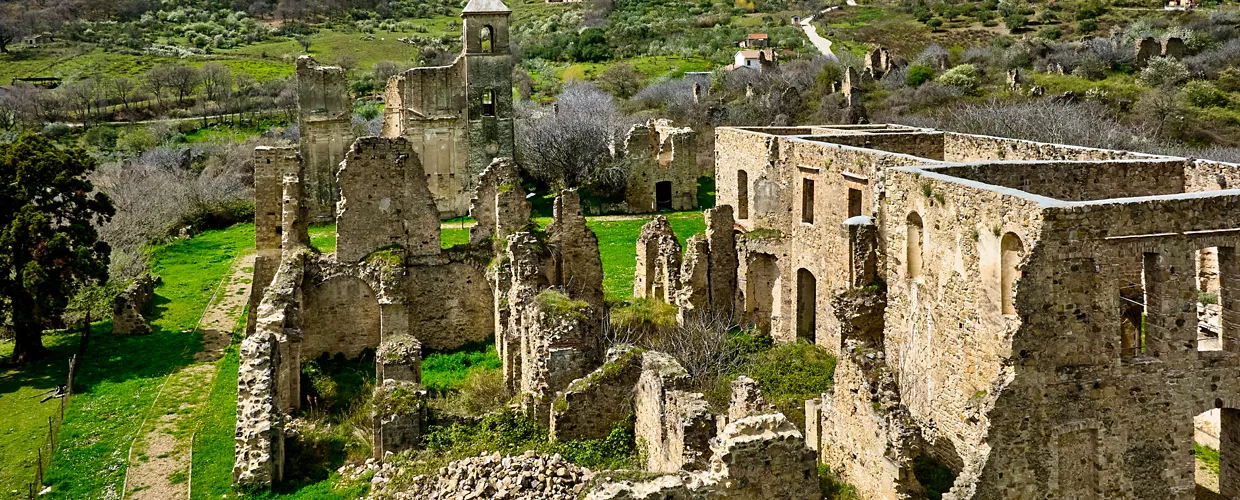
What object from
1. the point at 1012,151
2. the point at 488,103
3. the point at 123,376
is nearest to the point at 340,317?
the point at 123,376

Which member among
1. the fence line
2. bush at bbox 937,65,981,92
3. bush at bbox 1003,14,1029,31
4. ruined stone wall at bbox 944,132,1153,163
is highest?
bush at bbox 1003,14,1029,31

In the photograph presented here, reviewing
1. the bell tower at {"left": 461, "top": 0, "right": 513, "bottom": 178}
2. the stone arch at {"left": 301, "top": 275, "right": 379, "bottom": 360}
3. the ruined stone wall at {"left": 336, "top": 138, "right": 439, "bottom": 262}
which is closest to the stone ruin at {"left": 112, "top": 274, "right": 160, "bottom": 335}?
the stone arch at {"left": 301, "top": 275, "right": 379, "bottom": 360}

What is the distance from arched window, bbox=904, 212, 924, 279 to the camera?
14.1 meters

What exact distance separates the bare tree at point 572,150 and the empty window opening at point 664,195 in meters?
1.66

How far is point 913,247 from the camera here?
47.1 feet

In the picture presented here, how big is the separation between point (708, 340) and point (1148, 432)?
900cm

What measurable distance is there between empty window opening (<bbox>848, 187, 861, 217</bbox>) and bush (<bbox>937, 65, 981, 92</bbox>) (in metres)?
32.8

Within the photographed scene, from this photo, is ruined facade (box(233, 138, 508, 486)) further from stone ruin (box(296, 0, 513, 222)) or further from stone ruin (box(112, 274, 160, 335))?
stone ruin (box(296, 0, 513, 222))

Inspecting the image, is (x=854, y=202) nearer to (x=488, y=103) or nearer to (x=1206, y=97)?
(x=488, y=103)

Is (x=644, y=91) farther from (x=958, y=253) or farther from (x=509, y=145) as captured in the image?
(x=958, y=253)

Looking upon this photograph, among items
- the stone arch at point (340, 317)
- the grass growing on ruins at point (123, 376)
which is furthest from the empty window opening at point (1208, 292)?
the grass growing on ruins at point (123, 376)

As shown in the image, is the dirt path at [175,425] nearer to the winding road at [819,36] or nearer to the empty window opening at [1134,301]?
the empty window opening at [1134,301]

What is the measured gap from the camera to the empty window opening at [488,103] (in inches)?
1641

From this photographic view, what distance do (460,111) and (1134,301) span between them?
32.8 m
